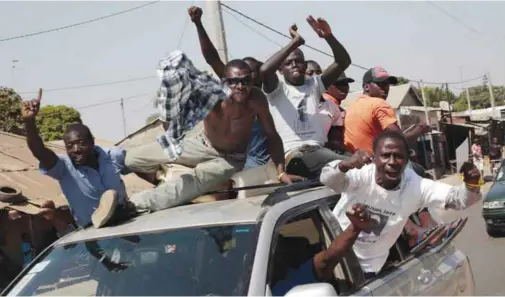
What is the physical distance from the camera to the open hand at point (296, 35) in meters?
5.03

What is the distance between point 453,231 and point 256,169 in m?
1.44

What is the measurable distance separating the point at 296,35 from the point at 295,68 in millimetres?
293

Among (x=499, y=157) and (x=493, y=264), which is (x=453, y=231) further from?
(x=499, y=157)

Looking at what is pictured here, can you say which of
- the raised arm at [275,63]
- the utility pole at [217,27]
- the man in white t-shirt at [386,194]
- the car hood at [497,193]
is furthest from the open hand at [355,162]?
the utility pole at [217,27]

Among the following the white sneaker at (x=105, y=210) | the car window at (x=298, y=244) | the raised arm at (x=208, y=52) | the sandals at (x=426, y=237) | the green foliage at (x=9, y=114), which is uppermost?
the green foliage at (x=9, y=114)

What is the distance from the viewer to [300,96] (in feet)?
17.0

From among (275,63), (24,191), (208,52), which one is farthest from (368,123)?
(24,191)

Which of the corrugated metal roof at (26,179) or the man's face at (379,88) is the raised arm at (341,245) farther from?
the corrugated metal roof at (26,179)

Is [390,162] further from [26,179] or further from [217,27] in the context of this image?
[26,179]

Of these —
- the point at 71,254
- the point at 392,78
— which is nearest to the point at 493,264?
the point at 392,78

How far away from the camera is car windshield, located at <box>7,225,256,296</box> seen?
283cm

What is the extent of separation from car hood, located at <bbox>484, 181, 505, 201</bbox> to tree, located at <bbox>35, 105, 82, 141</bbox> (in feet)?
55.6

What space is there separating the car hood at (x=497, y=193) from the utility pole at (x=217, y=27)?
5015mm

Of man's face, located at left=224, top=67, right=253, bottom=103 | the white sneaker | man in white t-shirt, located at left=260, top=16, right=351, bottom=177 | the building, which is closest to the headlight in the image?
man in white t-shirt, located at left=260, top=16, right=351, bottom=177
